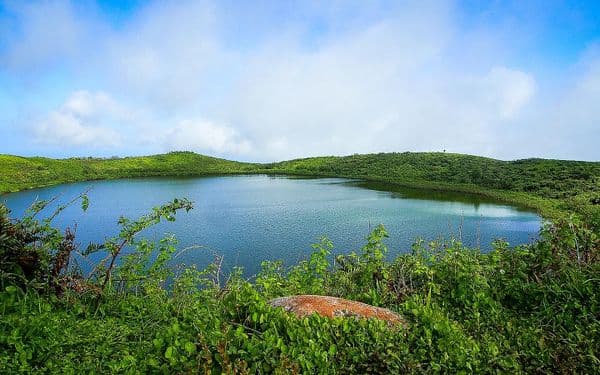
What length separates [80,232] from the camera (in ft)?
100

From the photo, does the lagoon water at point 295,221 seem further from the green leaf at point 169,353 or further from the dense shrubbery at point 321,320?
the green leaf at point 169,353

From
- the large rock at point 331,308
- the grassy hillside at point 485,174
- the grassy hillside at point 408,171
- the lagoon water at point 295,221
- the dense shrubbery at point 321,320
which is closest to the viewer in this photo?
the dense shrubbery at point 321,320

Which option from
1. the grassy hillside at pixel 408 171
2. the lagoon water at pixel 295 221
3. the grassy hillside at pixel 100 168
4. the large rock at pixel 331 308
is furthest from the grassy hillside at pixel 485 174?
the large rock at pixel 331 308

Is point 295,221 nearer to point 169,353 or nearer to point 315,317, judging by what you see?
point 315,317

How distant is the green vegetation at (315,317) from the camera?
3553 millimetres

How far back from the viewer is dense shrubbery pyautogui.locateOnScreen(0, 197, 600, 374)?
→ 3.53 m

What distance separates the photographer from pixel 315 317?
154 inches

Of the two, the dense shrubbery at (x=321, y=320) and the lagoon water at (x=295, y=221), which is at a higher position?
the dense shrubbery at (x=321, y=320)

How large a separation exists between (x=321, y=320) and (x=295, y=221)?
3078 centimetres

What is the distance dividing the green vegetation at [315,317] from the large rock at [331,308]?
0.22 meters

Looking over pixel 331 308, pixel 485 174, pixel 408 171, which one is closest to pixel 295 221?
pixel 331 308

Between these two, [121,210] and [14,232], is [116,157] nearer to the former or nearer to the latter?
[121,210]

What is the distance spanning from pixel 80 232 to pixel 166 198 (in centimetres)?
2635

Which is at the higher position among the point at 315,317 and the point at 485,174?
the point at 485,174
